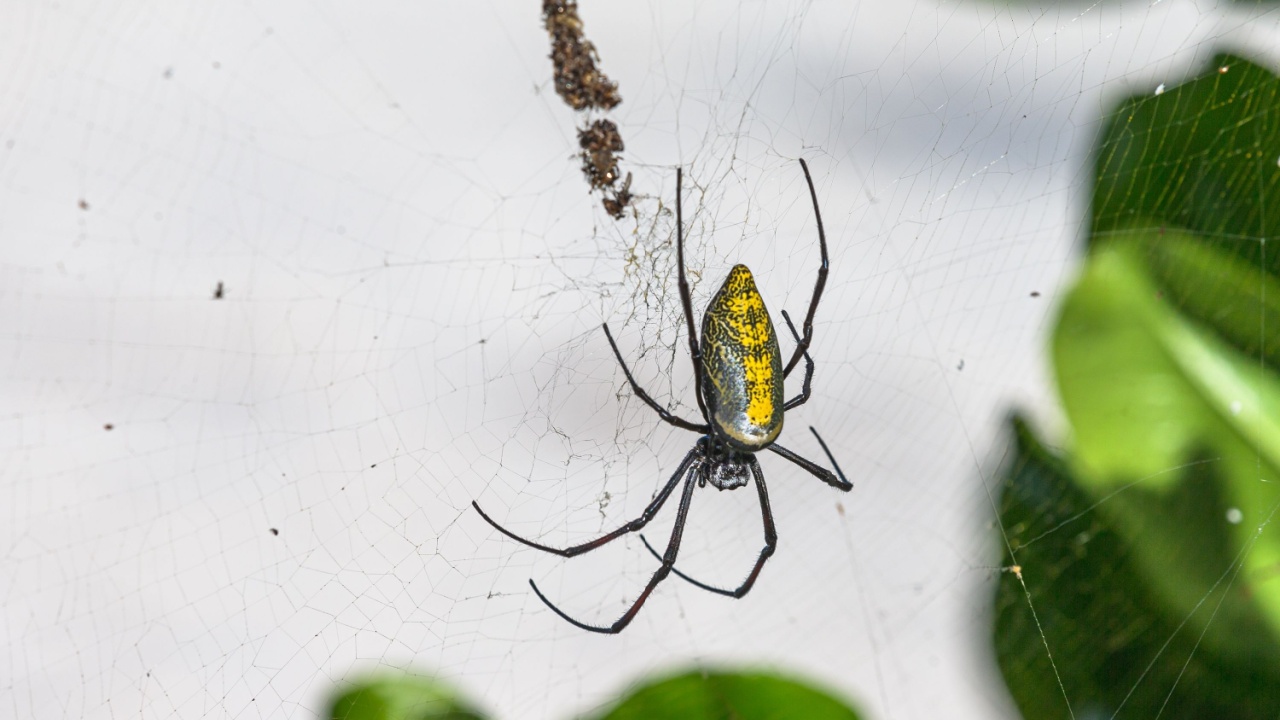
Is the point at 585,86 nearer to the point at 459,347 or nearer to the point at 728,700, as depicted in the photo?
the point at 728,700

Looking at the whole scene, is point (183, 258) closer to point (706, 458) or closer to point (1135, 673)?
point (706, 458)

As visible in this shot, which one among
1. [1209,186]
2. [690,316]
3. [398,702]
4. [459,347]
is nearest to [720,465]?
[690,316]

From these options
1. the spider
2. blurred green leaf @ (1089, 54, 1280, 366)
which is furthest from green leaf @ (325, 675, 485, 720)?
blurred green leaf @ (1089, 54, 1280, 366)

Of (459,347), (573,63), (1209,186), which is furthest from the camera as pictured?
(459,347)

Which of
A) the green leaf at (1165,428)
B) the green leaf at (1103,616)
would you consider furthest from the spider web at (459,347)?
the green leaf at (1165,428)

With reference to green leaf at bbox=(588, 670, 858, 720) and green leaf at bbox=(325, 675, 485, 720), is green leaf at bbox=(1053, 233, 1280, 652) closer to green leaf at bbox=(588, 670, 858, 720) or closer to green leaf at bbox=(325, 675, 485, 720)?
green leaf at bbox=(588, 670, 858, 720)

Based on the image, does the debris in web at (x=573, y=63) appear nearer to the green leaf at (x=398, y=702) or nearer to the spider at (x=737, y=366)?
the spider at (x=737, y=366)
